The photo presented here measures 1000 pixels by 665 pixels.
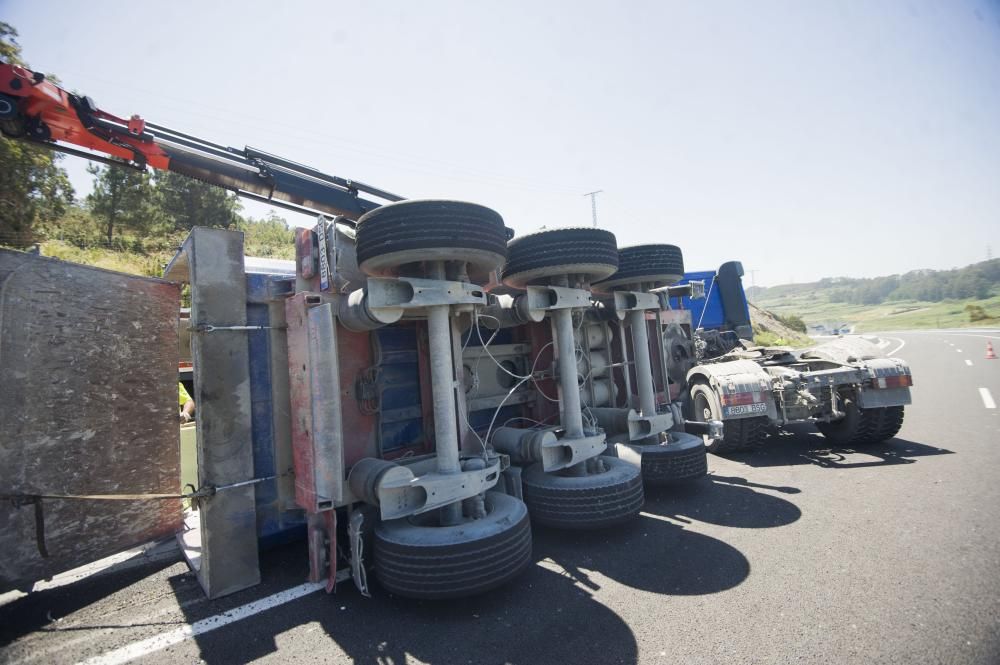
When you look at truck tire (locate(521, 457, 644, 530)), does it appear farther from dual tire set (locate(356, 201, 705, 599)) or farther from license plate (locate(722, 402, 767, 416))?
license plate (locate(722, 402, 767, 416))

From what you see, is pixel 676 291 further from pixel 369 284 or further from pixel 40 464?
pixel 40 464

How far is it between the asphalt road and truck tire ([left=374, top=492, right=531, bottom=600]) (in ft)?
0.63

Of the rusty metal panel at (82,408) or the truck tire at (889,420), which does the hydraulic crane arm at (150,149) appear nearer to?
the rusty metal panel at (82,408)

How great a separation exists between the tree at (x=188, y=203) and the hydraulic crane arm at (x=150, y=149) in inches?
779

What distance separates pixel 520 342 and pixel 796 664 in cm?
346

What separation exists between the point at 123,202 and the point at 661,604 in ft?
91.8

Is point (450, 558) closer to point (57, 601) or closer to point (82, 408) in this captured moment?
point (82, 408)

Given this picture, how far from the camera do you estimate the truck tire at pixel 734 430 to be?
18.9 feet

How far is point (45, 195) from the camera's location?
13.3m

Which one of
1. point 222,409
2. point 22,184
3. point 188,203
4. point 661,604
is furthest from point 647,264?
point 188,203

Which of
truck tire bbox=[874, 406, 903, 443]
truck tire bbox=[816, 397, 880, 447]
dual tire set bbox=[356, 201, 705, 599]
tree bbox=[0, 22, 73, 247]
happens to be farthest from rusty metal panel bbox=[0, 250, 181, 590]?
tree bbox=[0, 22, 73, 247]

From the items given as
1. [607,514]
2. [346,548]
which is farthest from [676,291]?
[346,548]

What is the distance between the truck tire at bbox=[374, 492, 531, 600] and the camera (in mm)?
2592

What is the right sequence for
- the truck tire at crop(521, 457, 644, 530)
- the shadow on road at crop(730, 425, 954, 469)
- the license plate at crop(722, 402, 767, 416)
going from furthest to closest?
1. the license plate at crop(722, 402, 767, 416)
2. the shadow on road at crop(730, 425, 954, 469)
3. the truck tire at crop(521, 457, 644, 530)
